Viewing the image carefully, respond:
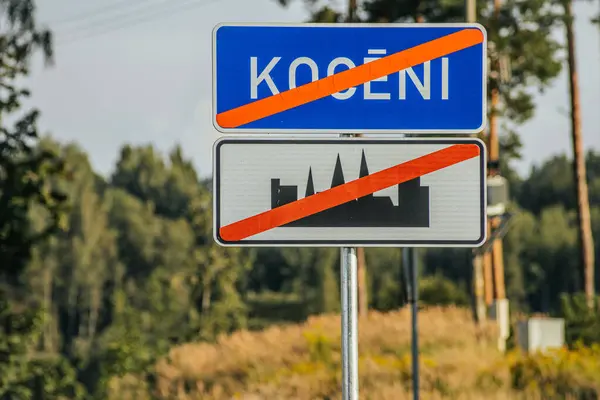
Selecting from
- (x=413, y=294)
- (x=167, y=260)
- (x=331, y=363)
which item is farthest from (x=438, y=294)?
(x=167, y=260)

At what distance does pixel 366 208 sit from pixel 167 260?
4769 inches

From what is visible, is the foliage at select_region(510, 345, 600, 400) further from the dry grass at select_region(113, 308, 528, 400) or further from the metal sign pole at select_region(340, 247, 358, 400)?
the metal sign pole at select_region(340, 247, 358, 400)

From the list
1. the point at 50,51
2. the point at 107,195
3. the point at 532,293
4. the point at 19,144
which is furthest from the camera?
the point at 107,195

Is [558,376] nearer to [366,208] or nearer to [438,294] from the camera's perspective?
[366,208]

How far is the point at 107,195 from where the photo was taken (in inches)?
5236

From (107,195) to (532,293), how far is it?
48.1 metres

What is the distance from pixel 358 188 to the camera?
15.2ft

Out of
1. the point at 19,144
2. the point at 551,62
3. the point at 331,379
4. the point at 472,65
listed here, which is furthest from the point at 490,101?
the point at 472,65

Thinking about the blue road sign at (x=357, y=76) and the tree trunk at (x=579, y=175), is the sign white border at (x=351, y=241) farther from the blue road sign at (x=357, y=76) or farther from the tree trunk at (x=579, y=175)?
the tree trunk at (x=579, y=175)

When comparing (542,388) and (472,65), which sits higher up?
(472,65)

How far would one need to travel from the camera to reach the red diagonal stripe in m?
4.61

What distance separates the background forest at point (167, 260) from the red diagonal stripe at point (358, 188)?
52.0 ft

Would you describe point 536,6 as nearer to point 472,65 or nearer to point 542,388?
point 542,388

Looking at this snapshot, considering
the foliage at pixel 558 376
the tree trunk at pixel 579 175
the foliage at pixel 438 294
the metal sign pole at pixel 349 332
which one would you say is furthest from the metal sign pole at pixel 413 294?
the foliage at pixel 438 294
